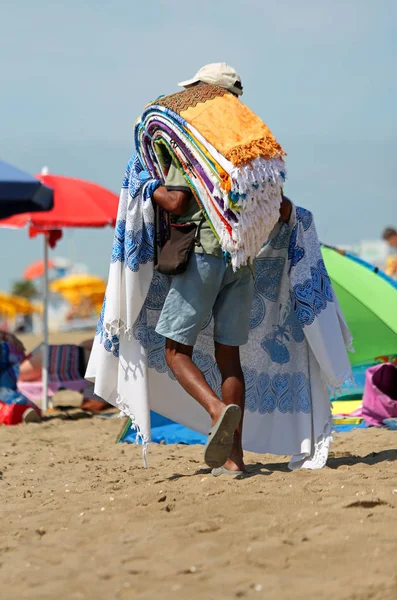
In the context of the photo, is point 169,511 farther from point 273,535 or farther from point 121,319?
point 121,319

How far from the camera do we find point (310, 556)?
2.63 m

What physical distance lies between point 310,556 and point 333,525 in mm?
319

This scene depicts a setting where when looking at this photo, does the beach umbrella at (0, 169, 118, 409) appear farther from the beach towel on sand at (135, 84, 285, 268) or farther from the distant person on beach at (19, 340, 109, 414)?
the beach towel on sand at (135, 84, 285, 268)

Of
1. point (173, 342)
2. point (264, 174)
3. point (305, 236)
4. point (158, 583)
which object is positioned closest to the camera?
point (158, 583)

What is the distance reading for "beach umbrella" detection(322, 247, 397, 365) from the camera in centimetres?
660

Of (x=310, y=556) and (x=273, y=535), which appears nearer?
(x=310, y=556)

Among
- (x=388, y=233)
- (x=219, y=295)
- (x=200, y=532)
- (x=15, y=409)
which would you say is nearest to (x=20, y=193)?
(x=15, y=409)

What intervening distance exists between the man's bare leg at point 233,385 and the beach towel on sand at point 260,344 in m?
0.37

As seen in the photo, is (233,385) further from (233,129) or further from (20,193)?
(20,193)

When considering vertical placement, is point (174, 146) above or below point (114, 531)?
above

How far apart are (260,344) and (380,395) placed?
1.86m

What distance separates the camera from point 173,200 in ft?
12.5

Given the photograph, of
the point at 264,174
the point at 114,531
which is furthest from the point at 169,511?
the point at 264,174

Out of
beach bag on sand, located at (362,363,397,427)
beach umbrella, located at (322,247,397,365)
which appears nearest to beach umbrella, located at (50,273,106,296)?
beach umbrella, located at (322,247,397,365)
